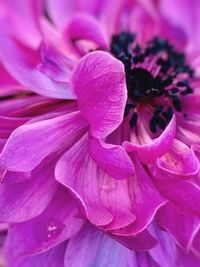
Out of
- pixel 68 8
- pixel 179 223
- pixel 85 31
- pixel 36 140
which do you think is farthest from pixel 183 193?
pixel 68 8

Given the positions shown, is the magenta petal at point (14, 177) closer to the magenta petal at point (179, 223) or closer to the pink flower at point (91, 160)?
the pink flower at point (91, 160)

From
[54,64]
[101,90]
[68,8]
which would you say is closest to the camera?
[101,90]

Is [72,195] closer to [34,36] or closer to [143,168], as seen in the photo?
[143,168]

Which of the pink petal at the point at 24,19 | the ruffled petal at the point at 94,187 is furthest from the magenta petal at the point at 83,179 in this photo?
the pink petal at the point at 24,19

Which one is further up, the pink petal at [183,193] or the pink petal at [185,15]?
the pink petal at [185,15]

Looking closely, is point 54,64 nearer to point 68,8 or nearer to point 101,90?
point 101,90

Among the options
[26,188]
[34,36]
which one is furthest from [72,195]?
[34,36]

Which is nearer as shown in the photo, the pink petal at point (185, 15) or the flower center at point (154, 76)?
the flower center at point (154, 76)
